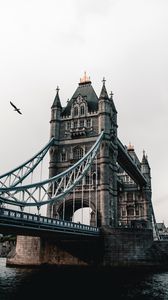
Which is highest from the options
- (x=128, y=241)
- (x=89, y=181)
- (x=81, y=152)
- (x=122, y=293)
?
(x=81, y=152)

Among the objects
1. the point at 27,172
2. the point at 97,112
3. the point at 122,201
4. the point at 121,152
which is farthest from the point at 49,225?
the point at 122,201

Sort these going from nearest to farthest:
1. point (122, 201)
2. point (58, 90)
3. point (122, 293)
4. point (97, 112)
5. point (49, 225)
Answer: point (122, 293) < point (49, 225) < point (97, 112) < point (58, 90) < point (122, 201)

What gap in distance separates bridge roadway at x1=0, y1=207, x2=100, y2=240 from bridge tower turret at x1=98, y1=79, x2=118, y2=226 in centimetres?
1147

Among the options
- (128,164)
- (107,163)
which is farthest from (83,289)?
(128,164)

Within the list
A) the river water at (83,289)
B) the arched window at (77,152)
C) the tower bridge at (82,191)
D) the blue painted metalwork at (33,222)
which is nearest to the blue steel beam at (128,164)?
the tower bridge at (82,191)

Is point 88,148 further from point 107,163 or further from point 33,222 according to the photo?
point 33,222

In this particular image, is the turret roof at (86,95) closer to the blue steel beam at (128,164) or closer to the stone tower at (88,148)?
the stone tower at (88,148)

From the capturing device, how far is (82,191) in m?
45.2

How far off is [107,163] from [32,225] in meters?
24.3

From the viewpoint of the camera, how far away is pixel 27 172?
4481cm

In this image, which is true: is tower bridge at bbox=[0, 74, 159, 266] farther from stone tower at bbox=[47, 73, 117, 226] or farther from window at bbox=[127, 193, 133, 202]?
window at bbox=[127, 193, 133, 202]

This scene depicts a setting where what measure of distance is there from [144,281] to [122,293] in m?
7.41

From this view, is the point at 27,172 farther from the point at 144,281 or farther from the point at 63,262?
the point at 144,281

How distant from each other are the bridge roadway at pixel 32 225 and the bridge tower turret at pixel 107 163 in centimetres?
1147
